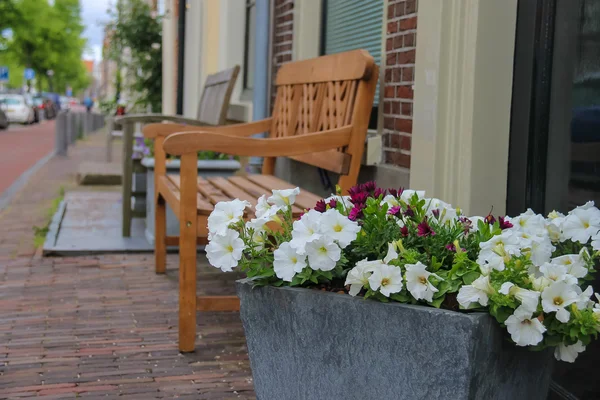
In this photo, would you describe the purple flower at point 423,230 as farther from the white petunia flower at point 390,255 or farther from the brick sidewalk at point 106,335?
the brick sidewalk at point 106,335

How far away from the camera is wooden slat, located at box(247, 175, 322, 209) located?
3.65m

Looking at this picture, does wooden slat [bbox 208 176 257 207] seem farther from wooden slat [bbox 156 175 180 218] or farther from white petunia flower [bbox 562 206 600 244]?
white petunia flower [bbox 562 206 600 244]

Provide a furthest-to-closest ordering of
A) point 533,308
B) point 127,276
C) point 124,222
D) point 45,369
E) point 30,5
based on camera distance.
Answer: point 30,5
point 124,222
point 127,276
point 45,369
point 533,308

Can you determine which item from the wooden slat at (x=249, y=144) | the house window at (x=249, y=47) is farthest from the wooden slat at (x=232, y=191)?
the house window at (x=249, y=47)

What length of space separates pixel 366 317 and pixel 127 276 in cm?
353

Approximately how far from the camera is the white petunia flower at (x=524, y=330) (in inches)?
68.7

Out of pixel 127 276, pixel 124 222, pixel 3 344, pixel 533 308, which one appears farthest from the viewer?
pixel 124 222

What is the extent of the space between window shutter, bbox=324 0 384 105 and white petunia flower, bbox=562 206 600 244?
248 centimetres

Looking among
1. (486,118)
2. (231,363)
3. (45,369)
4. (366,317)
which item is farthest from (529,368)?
(45,369)

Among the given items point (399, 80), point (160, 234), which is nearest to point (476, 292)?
point (399, 80)

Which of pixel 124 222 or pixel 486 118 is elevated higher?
pixel 486 118

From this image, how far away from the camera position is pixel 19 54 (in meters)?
56.8

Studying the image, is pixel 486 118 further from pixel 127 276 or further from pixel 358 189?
pixel 127 276

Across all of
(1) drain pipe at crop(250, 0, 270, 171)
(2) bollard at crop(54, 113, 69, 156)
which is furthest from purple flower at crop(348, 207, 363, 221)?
(2) bollard at crop(54, 113, 69, 156)
